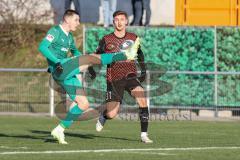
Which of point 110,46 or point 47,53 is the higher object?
point 110,46

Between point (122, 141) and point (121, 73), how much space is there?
1226 millimetres

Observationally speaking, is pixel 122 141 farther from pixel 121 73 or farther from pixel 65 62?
pixel 65 62

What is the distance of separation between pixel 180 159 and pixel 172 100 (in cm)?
1212

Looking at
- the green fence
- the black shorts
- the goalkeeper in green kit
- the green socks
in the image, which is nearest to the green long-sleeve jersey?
the goalkeeper in green kit

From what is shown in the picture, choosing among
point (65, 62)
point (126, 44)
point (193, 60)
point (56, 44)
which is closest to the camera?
point (65, 62)

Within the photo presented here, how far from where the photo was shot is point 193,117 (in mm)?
24906

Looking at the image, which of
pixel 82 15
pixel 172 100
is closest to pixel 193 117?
pixel 172 100

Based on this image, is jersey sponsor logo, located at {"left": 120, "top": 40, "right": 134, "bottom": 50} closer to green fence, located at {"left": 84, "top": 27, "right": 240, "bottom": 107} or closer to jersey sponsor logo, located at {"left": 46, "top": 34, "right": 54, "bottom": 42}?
jersey sponsor logo, located at {"left": 46, "top": 34, "right": 54, "bottom": 42}

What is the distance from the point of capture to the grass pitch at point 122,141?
13.5 metres

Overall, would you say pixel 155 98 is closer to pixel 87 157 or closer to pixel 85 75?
pixel 85 75

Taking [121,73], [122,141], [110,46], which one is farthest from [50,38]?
[122,141]

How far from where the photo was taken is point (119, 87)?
16812 mm

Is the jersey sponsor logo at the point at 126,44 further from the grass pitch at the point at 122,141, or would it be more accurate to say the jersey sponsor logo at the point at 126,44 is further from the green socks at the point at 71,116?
the grass pitch at the point at 122,141

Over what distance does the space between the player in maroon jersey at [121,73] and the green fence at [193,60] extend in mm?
7744
